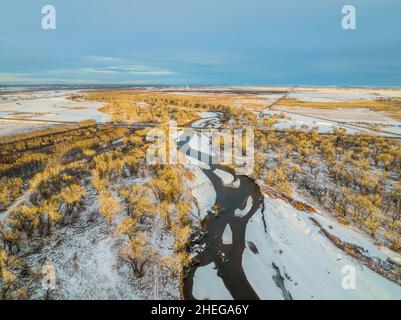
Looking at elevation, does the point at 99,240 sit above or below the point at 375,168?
below

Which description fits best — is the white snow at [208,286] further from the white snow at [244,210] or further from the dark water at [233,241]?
the white snow at [244,210]

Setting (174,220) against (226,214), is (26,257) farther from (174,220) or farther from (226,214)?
(226,214)

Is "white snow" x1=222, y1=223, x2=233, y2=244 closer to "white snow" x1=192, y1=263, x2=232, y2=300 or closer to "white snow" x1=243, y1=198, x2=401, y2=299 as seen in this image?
"white snow" x1=243, y1=198, x2=401, y2=299

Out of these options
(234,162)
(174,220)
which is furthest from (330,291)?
(234,162)

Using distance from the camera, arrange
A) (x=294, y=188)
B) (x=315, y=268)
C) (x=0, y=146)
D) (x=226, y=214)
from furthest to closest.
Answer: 1. (x=0, y=146)
2. (x=294, y=188)
3. (x=226, y=214)
4. (x=315, y=268)

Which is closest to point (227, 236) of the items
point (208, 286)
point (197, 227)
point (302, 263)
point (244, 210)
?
point (197, 227)

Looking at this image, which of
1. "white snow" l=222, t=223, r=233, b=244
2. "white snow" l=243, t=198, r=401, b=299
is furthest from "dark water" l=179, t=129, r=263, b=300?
"white snow" l=243, t=198, r=401, b=299

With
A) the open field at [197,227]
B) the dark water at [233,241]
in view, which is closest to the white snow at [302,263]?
the open field at [197,227]
